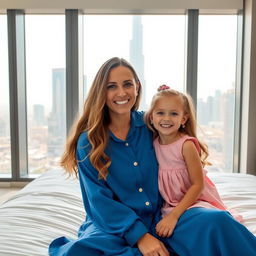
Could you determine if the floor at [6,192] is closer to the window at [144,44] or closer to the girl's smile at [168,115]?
the window at [144,44]

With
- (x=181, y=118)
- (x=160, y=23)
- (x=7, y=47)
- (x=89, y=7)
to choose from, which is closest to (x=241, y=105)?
(x=160, y=23)

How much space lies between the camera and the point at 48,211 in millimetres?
1783

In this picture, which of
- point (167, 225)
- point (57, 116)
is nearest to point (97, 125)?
point (167, 225)

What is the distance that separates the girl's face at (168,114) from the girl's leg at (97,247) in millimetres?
527

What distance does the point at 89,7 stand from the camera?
370 cm

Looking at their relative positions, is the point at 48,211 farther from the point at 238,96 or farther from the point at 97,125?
the point at 238,96

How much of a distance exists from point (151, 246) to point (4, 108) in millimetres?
3371

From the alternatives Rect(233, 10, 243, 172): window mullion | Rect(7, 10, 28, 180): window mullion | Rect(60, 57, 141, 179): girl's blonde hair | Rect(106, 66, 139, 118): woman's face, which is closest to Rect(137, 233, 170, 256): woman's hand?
Rect(60, 57, 141, 179): girl's blonde hair

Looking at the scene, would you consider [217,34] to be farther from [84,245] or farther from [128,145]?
[84,245]

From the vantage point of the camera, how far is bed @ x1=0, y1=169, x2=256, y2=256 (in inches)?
55.9

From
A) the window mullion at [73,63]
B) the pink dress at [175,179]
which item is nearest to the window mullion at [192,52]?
the window mullion at [73,63]

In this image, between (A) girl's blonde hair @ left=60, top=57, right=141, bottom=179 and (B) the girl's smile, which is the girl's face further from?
(A) girl's blonde hair @ left=60, top=57, right=141, bottom=179

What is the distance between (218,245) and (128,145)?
58 centimetres

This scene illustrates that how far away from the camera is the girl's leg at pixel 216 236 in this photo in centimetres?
115
